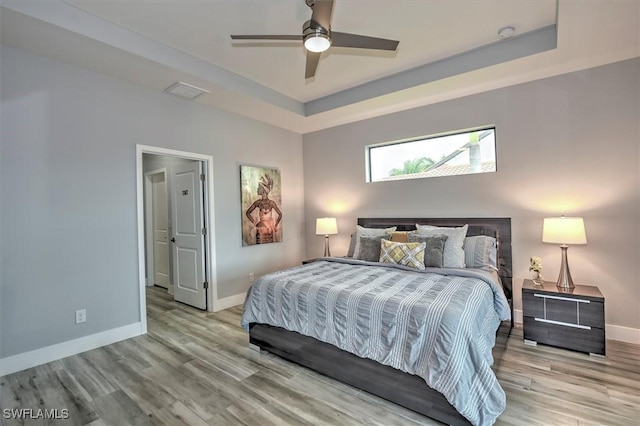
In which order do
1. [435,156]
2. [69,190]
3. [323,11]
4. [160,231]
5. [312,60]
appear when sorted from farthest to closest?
[160,231]
[435,156]
[69,190]
[312,60]
[323,11]

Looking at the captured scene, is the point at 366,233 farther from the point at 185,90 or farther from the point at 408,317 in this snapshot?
the point at 185,90

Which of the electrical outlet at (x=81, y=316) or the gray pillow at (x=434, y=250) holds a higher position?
the gray pillow at (x=434, y=250)

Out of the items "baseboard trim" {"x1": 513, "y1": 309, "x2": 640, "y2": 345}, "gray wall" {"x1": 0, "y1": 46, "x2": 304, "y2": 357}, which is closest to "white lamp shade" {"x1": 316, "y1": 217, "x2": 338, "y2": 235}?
"gray wall" {"x1": 0, "y1": 46, "x2": 304, "y2": 357}

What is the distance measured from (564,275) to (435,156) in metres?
1.98

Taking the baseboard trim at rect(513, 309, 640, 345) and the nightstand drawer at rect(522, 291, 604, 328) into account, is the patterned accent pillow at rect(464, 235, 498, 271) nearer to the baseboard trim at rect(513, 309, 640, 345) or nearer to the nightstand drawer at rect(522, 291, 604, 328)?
the nightstand drawer at rect(522, 291, 604, 328)

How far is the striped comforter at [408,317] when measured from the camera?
1.74 m

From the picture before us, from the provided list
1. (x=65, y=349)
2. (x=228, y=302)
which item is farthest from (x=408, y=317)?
(x=65, y=349)

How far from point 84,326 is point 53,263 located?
2.25ft

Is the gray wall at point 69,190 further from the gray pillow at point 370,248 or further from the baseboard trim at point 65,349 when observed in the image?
the gray pillow at point 370,248

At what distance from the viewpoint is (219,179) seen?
13.7 feet

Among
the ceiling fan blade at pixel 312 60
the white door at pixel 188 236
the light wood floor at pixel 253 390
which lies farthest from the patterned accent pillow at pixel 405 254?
the white door at pixel 188 236

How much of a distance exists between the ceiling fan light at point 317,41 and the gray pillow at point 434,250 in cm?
221

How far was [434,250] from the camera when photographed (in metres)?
3.20

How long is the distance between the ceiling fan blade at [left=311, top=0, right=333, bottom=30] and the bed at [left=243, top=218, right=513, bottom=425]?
1904 mm
